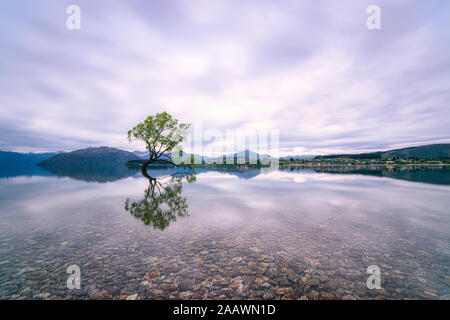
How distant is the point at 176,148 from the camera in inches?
2653

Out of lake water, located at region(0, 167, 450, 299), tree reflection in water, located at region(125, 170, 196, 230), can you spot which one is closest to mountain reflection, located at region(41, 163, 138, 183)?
tree reflection in water, located at region(125, 170, 196, 230)

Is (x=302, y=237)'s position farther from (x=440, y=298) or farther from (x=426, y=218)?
(x=426, y=218)

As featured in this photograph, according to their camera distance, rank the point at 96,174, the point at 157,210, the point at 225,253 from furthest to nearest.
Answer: the point at 96,174 < the point at 157,210 < the point at 225,253

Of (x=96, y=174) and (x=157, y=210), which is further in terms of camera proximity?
(x=96, y=174)

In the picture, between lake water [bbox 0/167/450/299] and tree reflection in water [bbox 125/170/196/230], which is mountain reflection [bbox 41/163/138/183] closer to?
tree reflection in water [bbox 125/170/196/230]

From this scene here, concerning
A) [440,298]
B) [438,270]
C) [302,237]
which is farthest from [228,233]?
[438,270]

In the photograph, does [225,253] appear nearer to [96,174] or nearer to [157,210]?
[157,210]

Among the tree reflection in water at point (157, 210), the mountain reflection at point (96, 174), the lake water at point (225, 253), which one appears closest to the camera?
the lake water at point (225, 253)

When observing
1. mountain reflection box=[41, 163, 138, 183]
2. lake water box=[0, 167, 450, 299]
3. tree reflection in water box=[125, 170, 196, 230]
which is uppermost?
mountain reflection box=[41, 163, 138, 183]

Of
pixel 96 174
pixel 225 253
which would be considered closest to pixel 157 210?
pixel 225 253

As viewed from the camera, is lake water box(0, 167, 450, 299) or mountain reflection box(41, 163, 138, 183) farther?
mountain reflection box(41, 163, 138, 183)

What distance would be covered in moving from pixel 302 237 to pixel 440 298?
5466 millimetres

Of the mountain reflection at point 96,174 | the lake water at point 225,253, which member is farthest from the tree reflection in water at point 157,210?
the mountain reflection at point 96,174

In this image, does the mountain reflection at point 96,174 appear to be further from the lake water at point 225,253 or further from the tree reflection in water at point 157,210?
the lake water at point 225,253
